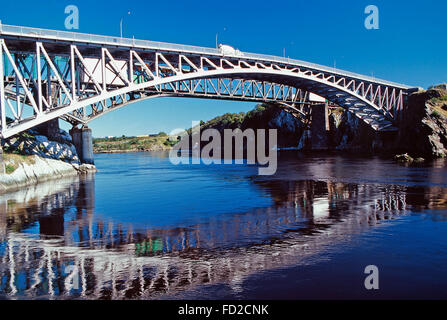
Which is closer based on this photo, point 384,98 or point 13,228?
point 13,228

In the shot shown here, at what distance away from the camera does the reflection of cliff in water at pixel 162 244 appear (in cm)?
820

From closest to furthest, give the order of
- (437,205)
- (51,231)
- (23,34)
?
(51,231)
(437,205)
(23,34)

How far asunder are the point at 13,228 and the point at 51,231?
6.61 feet

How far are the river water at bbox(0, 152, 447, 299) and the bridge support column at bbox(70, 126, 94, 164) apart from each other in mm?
25546

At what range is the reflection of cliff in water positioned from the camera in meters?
8.20

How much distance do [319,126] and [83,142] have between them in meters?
67.4

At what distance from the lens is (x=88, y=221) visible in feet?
51.6

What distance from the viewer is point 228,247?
10883 millimetres

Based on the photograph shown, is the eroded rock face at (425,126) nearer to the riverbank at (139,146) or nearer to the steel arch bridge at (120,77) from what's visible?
the steel arch bridge at (120,77)

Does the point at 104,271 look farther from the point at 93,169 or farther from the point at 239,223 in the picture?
the point at 93,169
